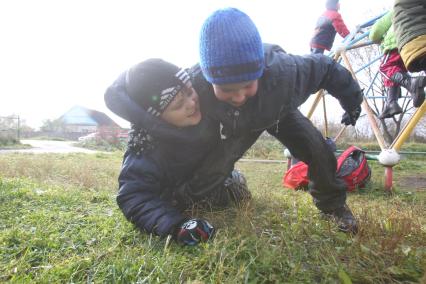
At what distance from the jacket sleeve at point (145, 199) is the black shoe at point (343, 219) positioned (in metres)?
0.73

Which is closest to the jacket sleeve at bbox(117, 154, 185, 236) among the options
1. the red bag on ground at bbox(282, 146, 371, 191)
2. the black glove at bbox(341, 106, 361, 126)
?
the black glove at bbox(341, 106, 361, 126)

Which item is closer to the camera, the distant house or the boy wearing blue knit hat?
the boy wearing blue knit hat

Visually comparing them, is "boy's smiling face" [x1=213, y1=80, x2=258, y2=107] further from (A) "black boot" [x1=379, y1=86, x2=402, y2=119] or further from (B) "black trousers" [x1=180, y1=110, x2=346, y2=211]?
(A) "black boot" [x1=379, y1=86, x2=402, y2=119]

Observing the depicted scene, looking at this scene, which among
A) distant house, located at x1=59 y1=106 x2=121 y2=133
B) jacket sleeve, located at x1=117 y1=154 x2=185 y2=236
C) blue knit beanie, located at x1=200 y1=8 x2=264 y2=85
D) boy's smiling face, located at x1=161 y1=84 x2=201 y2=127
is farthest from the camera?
distant house, located at x1=59 y1=106 x2=121 y2=133

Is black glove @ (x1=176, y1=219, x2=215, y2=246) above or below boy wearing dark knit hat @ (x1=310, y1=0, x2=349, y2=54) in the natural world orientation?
below

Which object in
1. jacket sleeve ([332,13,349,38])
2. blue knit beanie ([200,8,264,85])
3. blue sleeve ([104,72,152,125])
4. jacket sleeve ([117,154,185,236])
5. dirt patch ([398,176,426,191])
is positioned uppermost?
jacket sleeve ([332,13,349,38])

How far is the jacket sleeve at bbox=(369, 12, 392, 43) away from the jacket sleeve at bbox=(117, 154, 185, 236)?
8.62 feet

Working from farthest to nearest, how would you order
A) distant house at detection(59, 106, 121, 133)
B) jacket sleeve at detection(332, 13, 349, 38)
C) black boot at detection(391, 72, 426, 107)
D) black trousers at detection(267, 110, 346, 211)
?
distant house at detection(59, 106, 121, 133), jacket sleeve at detection(332, 13, 349, 38), black boot at detection(391, 72, 426, 107), black trousers at detection(267, 110, 346, 211)

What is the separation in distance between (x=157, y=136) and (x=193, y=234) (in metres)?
0.53

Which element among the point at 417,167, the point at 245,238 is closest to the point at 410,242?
the point at 245,238

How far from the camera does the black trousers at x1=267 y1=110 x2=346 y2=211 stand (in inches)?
72.7

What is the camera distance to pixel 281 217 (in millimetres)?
1730

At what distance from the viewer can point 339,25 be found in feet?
16.5

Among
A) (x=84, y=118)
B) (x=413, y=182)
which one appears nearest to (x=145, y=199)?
(x=413, y=182)
